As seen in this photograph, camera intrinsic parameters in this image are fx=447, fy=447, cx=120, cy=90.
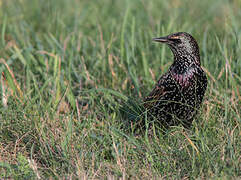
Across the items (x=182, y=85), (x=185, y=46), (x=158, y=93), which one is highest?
(x=185, y=46)

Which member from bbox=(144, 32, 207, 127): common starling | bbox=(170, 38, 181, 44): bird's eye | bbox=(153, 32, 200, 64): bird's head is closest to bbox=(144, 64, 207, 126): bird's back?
bbox=(144, 32, 207, 127): common starling

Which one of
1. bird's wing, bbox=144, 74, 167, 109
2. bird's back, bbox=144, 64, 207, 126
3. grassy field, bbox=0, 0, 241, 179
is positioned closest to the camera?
grassy field, bbox=0, 0, 241, 179

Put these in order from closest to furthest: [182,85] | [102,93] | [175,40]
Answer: [182,85] < [175,40] < [102,93]

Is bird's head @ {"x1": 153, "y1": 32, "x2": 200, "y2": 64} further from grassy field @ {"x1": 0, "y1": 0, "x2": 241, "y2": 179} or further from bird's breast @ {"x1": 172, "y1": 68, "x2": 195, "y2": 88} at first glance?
grassy field @ {"x1": 0, "y1": 0, "x2": 241, "y2": 179}

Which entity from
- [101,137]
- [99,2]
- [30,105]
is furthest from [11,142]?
[99,2]

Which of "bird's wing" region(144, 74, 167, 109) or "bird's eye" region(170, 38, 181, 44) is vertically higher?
"bird's eye" region(170, 38, 181, 44)

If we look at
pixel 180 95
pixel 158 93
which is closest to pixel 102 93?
→ pixel 158 93

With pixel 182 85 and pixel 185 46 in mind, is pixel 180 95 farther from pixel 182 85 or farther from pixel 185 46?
pixel 185 46

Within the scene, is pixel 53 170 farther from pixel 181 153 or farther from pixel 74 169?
pixel 181 153

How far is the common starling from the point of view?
3896mm

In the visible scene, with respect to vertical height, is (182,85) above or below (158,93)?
above

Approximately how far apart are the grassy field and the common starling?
0.15 m

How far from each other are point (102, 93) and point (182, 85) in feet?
3.39

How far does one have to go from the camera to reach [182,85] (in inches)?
154
